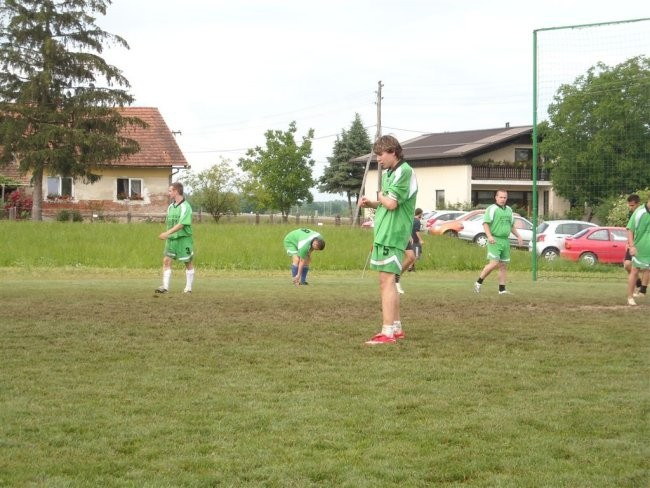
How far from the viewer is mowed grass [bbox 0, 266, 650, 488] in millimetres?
4906

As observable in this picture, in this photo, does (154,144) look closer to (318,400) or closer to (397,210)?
(397,210)

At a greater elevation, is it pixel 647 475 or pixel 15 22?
pixel 15 22

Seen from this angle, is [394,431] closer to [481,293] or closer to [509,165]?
[481,293]

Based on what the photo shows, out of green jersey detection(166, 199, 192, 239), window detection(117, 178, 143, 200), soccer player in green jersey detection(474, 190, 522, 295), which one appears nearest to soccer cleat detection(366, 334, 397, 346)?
green jersey detection(166, 199, 192, 239)

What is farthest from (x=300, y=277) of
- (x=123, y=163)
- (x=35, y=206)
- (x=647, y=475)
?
(x=123, y=163)

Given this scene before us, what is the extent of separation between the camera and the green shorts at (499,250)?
56.5 feet

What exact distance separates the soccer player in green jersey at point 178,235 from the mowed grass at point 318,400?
12.9ft

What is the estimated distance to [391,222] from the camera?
9.58 metres

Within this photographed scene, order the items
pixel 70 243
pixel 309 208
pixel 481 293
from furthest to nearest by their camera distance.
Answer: pixel 309 208, pixel 70 243, pixel 481 293

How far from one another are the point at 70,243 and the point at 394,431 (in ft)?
91.6

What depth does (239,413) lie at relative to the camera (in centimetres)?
614

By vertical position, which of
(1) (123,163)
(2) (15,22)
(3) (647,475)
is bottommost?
(3) (647,475)

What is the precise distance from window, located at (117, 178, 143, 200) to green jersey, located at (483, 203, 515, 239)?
42576 mm

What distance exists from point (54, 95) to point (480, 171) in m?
29.9
